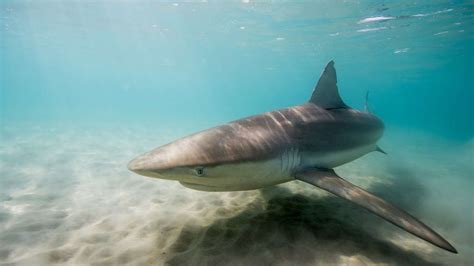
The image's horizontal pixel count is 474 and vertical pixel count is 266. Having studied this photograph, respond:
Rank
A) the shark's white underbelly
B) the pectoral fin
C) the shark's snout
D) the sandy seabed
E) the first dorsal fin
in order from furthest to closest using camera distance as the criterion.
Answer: the first dorsal fin
the sandy seabed
the shark's white underbelly
the shark's snout
the pectoral fin

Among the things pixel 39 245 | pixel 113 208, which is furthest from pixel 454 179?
pixel 39 245

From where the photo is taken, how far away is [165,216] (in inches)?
165

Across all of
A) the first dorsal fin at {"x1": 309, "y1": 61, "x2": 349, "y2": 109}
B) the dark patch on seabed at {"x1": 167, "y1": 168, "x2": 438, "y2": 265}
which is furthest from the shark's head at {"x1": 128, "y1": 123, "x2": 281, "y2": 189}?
the first dorsal fin at {"x1": 309, "y1": 61, "x2": 349, "y2": 109}

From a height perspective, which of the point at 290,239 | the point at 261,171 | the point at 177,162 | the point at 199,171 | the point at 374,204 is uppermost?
the point at 177,162

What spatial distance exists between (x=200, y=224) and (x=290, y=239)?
4.17 feet

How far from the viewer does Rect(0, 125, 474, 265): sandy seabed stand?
300 centimetres

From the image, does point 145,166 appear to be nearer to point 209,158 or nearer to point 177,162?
point 177,162

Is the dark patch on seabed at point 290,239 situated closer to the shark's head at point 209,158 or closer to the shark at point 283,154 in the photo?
the shark at point 283,154

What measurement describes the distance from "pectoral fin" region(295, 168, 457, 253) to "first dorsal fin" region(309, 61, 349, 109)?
161 centimetres

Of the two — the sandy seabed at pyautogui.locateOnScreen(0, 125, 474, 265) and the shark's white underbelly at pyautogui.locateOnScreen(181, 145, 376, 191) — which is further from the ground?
the shark's white underbelly at pyautogui.locateOnScreen(181, 145, 376, 191)

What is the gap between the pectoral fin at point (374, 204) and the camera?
2434 mm

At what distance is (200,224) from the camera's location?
12.4 ft

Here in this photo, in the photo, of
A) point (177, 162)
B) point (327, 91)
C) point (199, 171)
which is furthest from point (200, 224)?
point (327, 91)

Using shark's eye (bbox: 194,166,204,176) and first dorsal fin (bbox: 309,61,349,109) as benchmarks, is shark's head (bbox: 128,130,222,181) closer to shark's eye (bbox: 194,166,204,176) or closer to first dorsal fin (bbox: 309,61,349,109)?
shark's eye (bbox: 194,166,204,176)
